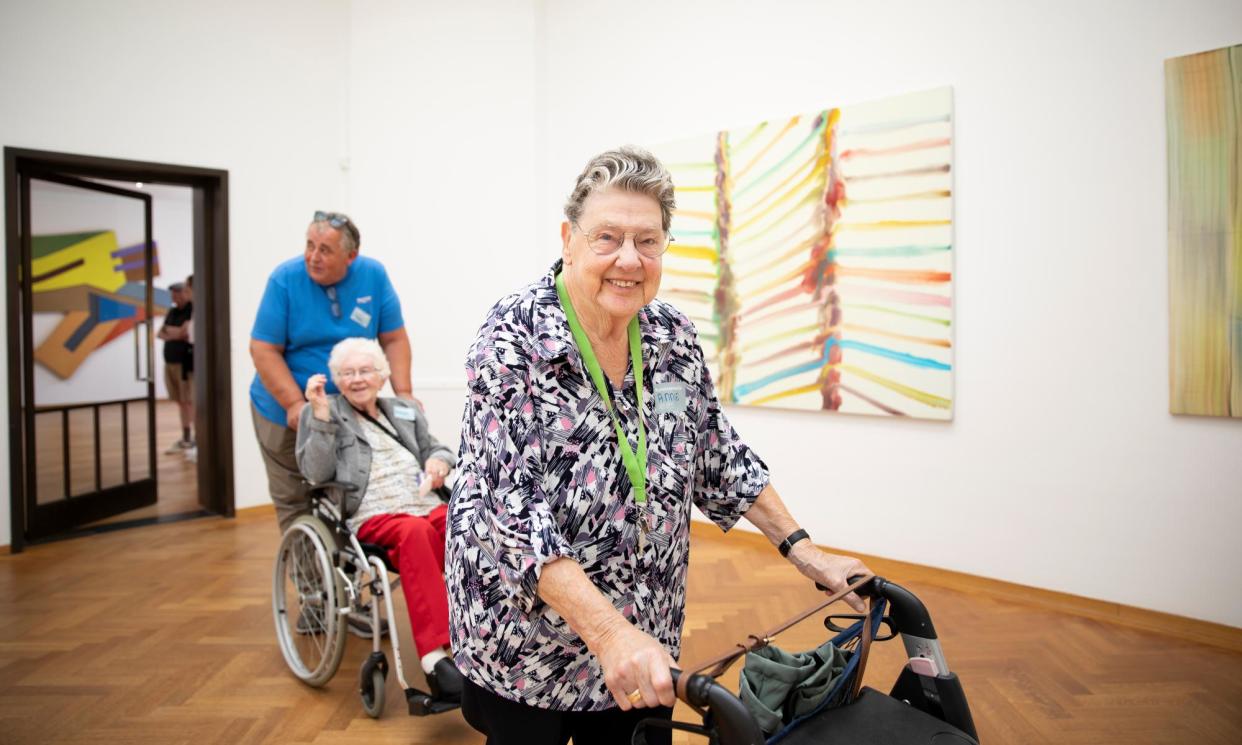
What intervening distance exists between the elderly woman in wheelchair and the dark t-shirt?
5648 mm

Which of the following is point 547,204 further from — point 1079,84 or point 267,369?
point 1079,84

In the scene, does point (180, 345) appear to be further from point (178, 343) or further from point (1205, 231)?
point (1205, 231)

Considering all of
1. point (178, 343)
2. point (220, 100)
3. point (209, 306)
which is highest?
point (220, 100)

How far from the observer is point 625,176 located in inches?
54.1

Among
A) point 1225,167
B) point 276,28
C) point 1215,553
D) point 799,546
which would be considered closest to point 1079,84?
point 1225,167

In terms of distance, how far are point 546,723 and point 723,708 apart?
1.54 feet

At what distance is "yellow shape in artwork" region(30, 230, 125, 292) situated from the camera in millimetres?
6559

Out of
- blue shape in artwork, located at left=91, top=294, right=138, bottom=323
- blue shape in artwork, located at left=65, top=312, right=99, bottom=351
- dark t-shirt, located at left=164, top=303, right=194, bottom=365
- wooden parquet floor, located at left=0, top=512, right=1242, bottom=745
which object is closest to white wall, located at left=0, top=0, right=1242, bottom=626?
wooden parquet floor, located at left=0, top=512, right=1242, bottom=745

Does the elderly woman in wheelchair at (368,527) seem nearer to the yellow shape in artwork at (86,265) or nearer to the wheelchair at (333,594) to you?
the wheelchair at (333,594)

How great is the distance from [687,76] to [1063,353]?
9.02 feet

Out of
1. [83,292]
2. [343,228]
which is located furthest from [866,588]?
[83,292]

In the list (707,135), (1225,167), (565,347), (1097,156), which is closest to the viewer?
(565,347)

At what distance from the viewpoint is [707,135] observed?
511 centimetres

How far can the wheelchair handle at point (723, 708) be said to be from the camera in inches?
41.9
